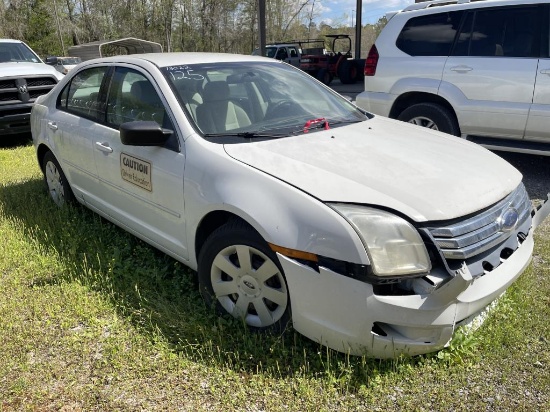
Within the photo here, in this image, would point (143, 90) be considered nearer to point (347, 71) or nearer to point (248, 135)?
point (248, 135)

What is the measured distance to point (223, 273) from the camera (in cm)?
277

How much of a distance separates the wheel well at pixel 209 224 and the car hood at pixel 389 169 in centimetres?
33

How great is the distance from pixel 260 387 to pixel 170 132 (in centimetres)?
162

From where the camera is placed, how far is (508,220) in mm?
2471

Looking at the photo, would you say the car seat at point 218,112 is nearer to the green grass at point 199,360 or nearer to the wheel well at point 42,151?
the green grass at point 199,360

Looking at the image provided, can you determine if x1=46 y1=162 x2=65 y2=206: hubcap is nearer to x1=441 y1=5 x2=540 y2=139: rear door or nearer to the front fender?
the front fender

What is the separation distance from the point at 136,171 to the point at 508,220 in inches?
92.5

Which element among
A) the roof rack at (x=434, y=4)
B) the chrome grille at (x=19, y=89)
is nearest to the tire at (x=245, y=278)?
the roof rack at (x=434, y=4)

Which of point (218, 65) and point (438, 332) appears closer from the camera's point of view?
point (438, 332)

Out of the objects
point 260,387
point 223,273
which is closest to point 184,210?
point 223,273

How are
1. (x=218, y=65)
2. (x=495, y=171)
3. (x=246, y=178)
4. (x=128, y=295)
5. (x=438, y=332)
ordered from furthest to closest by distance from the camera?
(x=218, y=65), (x=128, y=295), (x=495, y=171), (x=246, y=178), (x=438, y=332)

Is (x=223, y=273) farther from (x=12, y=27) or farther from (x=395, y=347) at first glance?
(x=12, y=27)

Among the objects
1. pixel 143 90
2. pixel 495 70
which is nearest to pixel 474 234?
pixel 143 90

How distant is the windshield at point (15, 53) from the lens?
9359 mm
